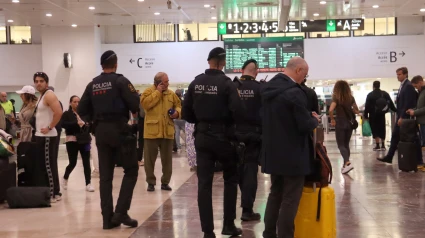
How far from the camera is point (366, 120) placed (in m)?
17.2

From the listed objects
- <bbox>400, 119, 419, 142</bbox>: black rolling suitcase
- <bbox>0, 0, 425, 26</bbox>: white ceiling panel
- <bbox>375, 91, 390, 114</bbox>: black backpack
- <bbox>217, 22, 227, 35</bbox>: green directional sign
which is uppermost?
<bbox>0, 0, 425, 26</bbox>: white ceiling panel

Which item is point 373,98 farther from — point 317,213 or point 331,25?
point 317,213

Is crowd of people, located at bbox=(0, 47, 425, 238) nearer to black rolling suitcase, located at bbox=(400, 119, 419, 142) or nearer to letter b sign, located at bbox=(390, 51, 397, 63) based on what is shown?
black rolling suitcase, located at bbox=(400, 119, 419, 142)

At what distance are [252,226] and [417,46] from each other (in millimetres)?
16958

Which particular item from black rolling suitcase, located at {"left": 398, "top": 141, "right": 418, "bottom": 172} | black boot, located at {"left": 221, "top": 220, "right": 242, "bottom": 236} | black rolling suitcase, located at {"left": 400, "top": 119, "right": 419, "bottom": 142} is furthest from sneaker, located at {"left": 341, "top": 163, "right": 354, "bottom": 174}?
black boot, located at {"left": 221, "top": 220, "right": 242, "bottom": 236}

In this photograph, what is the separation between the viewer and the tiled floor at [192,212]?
226 inches

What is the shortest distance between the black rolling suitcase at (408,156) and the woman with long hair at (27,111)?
235 inches

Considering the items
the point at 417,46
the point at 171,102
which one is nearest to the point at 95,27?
the point at 417,46

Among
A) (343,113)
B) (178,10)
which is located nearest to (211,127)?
(343,113)

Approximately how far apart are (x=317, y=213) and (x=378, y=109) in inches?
428

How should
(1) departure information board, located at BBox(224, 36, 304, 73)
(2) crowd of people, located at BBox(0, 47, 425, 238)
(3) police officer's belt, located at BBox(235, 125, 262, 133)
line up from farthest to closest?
(1) departure information board, located at BBox(224, 36, 304, 73) → (3) police officer's belt, located at BBox(235, 125, 262, 133) → (2) crowd of people, located at BBox(0, 47, 425, 238)

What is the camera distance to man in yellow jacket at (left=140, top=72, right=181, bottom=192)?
8242 mm

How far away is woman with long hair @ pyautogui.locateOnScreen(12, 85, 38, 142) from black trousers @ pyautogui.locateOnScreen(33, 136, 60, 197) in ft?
2.02

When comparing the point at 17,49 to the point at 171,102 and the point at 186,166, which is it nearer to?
the point at 186,166
